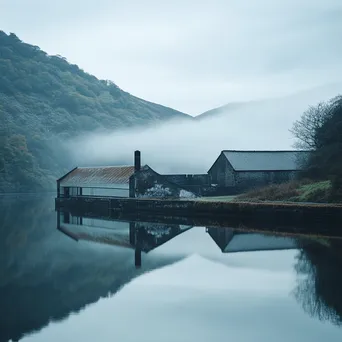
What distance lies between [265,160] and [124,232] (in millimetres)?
21116

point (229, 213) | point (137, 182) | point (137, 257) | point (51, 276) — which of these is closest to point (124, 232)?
point (229, 213)

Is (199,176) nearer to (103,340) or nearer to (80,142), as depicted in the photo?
(103,340)

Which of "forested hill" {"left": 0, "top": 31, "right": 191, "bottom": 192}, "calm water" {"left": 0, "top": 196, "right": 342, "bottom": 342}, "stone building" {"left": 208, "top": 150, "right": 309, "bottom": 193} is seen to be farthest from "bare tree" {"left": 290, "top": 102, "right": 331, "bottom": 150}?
"forested hill" {"left": 0, "top": 31, "right": 191, "bottom": 192}

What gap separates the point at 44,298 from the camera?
40.8 feet

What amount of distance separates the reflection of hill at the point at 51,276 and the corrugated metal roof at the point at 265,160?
71.3 feet

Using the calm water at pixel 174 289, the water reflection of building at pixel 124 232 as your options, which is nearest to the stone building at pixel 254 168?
the water reflection of building at pixel 124 232

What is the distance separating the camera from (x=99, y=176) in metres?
41.5

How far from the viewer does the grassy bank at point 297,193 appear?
1095 inches

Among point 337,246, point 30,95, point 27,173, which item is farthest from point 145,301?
point 30,95

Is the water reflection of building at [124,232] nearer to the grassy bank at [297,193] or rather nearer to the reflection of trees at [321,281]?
the reflection of trees at [321,281]

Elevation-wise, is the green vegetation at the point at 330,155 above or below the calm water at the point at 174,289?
above

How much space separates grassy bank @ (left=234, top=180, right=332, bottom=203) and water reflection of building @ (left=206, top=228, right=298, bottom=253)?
6.63 m

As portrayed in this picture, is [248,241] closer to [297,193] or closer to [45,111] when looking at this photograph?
[297,193]

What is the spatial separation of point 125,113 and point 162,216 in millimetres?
112596
